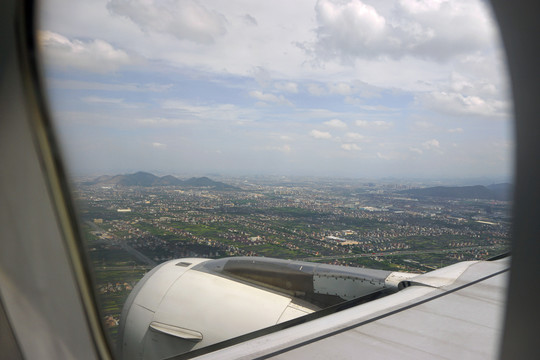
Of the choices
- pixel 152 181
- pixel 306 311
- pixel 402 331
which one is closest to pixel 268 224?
pixel 306 311

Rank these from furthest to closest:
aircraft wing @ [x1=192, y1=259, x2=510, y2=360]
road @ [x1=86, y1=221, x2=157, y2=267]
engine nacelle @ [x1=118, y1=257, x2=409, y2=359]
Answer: engine nacelle @ [x1=118, y1=257, x2=409, y2=359]
road @ [x1=86, y1=221, x2=157, y2=267]
aircraft wing @ [x1=192, y1=259, x2=510, y2=360]

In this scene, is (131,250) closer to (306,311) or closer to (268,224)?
(268,224)

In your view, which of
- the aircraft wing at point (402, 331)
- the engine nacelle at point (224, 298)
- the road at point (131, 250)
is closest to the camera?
the aircraft wing at point (402, 331)

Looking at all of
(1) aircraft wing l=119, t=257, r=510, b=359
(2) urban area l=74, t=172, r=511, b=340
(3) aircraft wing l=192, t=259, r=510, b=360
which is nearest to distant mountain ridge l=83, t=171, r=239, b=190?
(2) urban area l=74, t=172, r=511, b=340

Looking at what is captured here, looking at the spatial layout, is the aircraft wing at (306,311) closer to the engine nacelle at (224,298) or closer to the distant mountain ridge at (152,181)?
Result: the engine nacelle at (224,298)

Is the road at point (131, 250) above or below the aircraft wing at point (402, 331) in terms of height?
above

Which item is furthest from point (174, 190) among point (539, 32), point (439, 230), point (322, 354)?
point (539, 32)

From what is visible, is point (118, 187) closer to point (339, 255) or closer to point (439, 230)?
point (339, 255)

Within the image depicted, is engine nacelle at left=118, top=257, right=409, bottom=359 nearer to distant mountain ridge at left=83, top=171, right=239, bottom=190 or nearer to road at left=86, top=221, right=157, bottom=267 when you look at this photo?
road at left=86, top=221, right=157, bottom=267

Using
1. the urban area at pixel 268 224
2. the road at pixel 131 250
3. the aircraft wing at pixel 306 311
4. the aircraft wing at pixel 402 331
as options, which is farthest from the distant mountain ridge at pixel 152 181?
the aircraft wing at pixel 402 331
